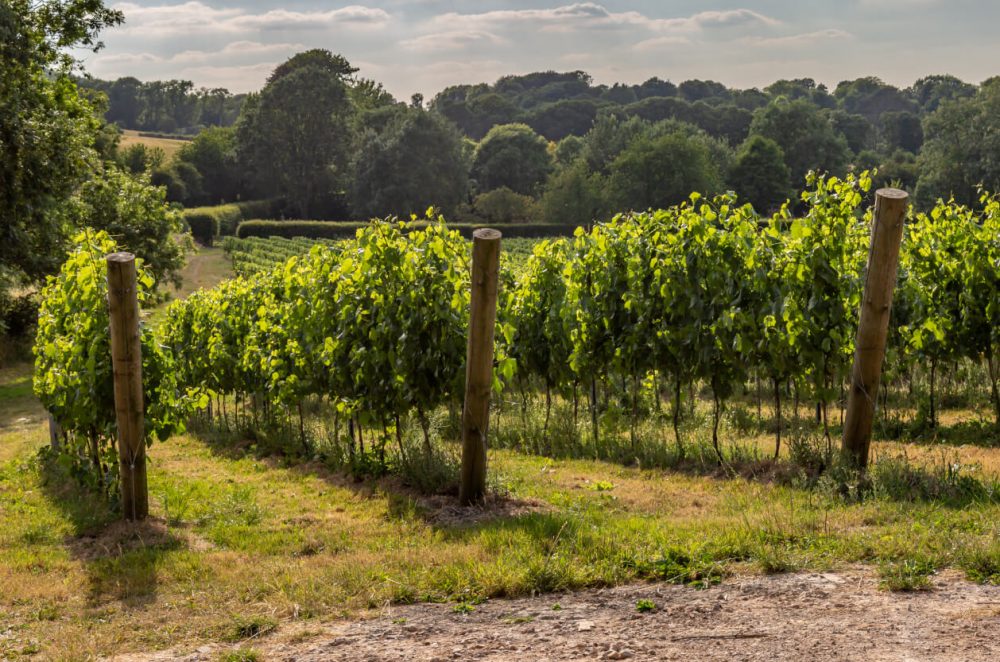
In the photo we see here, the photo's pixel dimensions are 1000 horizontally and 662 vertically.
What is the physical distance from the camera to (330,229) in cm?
6981

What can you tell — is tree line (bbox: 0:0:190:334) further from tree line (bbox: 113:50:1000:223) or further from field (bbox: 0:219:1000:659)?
tree line (bbox: 113:50:1000:223)

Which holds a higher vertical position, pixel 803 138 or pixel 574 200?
pixel 803 138

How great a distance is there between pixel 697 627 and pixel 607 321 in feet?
20.2

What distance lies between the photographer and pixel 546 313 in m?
13.9

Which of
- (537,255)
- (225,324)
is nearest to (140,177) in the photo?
(225,324)

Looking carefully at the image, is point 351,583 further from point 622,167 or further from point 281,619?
point 622,167

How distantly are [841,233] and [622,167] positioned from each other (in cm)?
6563

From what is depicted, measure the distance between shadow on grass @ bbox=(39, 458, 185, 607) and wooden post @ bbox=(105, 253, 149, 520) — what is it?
0.35 metres

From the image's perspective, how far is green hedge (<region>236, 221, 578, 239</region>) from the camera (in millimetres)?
68438

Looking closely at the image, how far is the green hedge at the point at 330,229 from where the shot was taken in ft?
225

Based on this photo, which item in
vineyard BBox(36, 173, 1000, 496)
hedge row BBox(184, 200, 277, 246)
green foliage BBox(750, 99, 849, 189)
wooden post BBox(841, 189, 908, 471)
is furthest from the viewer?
green foliage BBox(750, 99, 849, 189)

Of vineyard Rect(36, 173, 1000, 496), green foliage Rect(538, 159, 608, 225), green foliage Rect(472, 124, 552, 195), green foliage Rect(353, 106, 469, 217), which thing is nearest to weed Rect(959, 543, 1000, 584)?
vineyard Rect(36, 173, 1000, 496)

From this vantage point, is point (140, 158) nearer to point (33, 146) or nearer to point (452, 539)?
point (33, 146)

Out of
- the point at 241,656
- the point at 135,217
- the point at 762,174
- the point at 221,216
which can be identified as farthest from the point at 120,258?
the point at 762,174
